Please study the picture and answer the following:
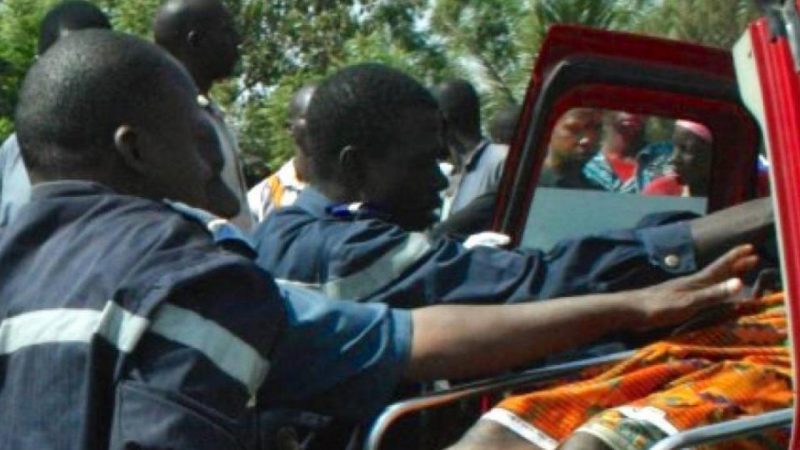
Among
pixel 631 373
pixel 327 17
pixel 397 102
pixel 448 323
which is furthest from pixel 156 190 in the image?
pixel 327 17

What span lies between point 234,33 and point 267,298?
3.67 meters

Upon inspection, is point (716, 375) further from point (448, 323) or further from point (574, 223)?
point (574, 223)

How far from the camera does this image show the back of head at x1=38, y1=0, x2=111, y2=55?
19.0 ft

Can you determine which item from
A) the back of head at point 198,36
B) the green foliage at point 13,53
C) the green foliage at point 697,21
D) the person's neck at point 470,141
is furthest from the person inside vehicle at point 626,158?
the green foliage at point 697,21

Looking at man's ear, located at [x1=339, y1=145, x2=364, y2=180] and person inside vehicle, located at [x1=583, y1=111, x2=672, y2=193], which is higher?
person inside vehicle, located at [x1=583, y1=111, x2=672, y2=193]

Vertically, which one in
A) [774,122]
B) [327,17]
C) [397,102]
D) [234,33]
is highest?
[774,122]

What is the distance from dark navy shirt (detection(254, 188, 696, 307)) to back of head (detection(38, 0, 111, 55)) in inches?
87.1

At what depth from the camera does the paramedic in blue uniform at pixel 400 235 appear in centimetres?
355

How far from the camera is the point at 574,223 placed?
434cm

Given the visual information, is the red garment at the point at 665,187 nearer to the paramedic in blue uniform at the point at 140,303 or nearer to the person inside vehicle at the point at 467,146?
the paramedic in blue uniform at the point at 140,303

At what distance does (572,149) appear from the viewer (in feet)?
14.0

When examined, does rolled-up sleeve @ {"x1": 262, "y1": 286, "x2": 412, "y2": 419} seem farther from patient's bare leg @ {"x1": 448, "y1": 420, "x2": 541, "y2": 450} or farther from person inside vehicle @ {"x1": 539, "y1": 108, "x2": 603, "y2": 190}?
person inside vehicle @ {"x1": 539, "y1": 108, "x2": 603, "y2": 190}

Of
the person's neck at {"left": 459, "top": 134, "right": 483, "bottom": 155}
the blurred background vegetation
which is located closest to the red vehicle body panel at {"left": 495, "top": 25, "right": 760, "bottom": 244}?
the person's neck at {"left": 459, "top": 134, "right": 483, "bottom": 155}

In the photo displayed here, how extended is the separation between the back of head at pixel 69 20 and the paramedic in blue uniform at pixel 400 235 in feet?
6.18
